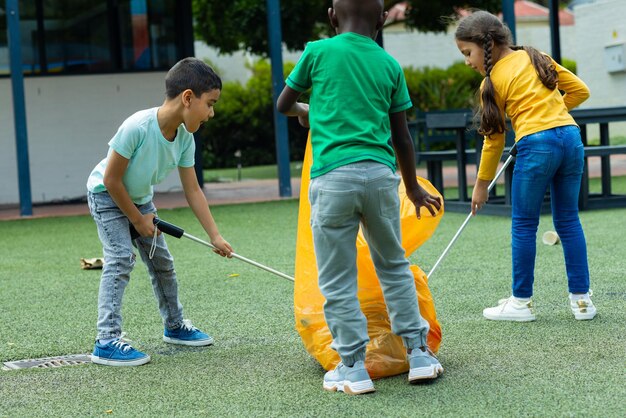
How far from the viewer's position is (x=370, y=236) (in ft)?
10.9

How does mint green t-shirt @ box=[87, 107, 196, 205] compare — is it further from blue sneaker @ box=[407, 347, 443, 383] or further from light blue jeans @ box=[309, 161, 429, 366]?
blue sneaker @ box=[407, 347, 443, 383]

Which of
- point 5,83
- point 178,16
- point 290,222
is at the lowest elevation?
point 290,222

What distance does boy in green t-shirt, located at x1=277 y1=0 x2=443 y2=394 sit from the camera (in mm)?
3176

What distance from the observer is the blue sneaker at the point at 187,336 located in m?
4.15

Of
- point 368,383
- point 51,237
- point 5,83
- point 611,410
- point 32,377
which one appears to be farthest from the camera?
point 5,83

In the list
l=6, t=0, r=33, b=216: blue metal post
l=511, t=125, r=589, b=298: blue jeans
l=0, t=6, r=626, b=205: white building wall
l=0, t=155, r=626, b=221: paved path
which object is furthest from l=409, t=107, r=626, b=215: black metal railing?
l=0, t=6, r=626, b=205: white building wall

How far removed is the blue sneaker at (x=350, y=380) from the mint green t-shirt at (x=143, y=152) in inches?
43.2

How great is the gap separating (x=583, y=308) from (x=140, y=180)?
6.52ft

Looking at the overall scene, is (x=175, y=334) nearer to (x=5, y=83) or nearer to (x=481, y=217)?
(x=481, y=217)

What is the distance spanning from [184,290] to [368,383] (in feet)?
8.05

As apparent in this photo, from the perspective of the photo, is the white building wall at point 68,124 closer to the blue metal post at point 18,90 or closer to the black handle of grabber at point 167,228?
the blue metal post at point 18,90

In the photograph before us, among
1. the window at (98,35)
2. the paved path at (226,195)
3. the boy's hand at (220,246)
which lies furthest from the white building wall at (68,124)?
the boy's hand at (220,246)

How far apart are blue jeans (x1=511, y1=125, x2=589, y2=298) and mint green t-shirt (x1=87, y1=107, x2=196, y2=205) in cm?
146

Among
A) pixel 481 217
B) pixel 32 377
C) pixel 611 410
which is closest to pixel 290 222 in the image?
pixel 481 217
